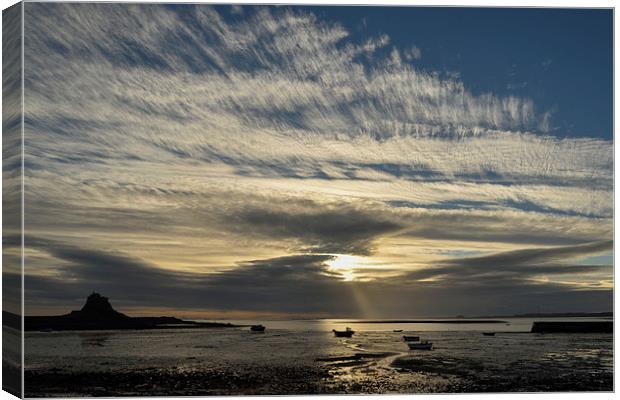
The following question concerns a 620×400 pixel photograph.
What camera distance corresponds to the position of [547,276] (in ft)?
44.4

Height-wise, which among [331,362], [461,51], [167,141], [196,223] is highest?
[461,51]

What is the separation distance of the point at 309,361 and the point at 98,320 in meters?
2.84

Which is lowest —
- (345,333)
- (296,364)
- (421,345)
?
(296,364)

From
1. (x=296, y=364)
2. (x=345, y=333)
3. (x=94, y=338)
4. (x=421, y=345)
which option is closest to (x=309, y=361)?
(x=296, y=364)

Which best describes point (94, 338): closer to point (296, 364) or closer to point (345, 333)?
point (296, 364)

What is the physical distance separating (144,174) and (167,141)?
0.51m

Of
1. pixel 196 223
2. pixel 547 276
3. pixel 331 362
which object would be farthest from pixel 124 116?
pixel 547 276

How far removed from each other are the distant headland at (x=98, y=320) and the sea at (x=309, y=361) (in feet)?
0.50

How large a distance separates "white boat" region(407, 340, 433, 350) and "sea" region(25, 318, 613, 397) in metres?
0.13

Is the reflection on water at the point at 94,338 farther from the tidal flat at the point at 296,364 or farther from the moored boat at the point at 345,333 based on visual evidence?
the moored boat at the point at 345,333

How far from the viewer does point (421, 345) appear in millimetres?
14742

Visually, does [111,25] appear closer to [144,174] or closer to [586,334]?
[144,174]

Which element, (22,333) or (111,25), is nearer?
(22,333)

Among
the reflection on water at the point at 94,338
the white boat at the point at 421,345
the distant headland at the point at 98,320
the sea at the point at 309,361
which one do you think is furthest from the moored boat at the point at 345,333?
the reflection on water at the point at 94,338
